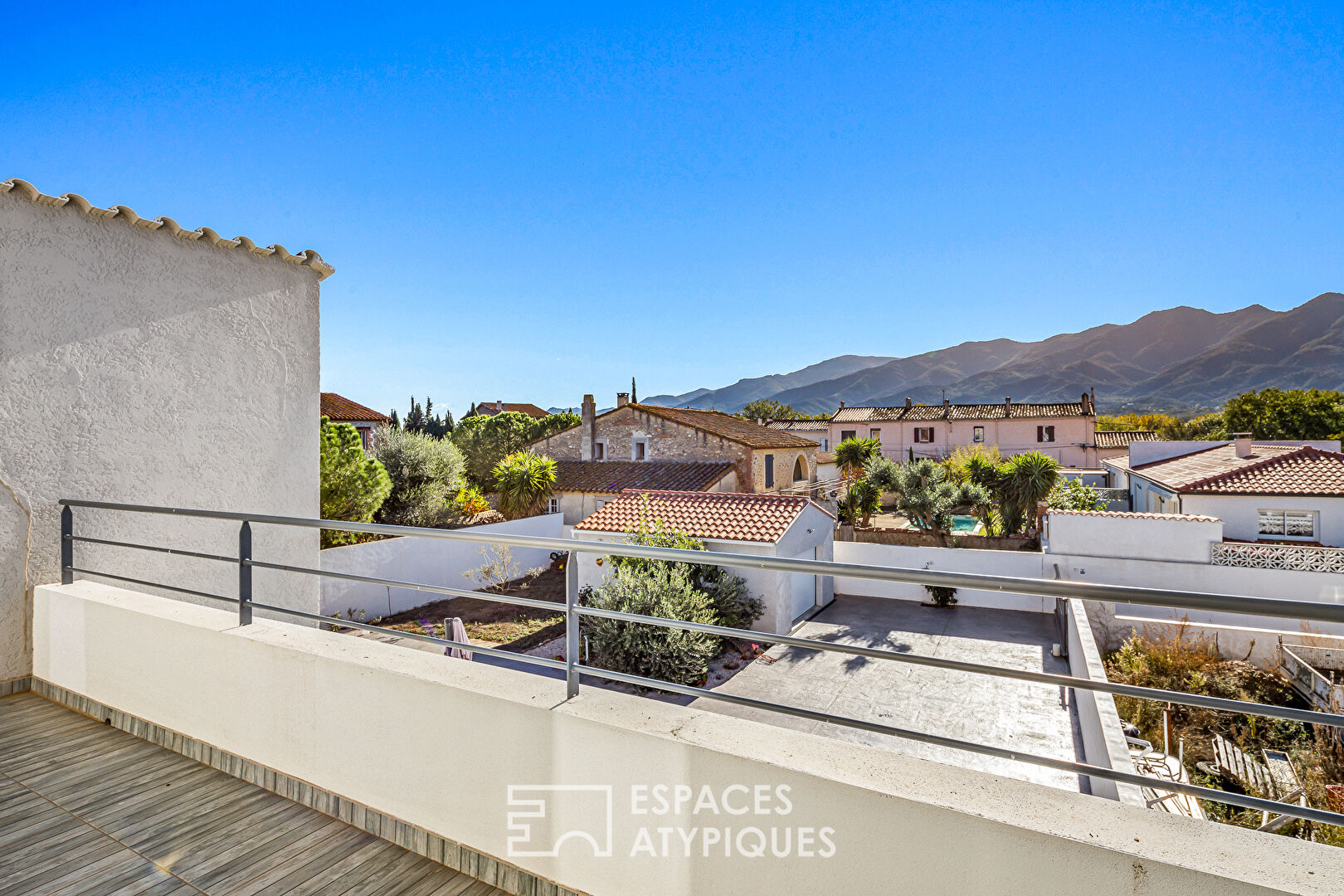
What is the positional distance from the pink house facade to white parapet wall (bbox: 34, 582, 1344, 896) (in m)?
42.3

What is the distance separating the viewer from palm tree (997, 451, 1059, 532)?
74.5ft

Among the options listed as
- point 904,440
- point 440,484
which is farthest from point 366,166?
point 904,440

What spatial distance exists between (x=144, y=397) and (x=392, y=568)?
33.9 feet

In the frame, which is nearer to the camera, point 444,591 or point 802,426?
point 444,591

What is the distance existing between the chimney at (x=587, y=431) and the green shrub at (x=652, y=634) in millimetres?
15679

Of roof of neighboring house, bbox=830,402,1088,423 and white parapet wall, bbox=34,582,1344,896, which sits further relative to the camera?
roof of neighboring house, bbox=830,402,1088,423

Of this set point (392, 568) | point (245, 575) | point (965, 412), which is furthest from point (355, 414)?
point (965, 412)

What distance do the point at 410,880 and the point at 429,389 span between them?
188 feet

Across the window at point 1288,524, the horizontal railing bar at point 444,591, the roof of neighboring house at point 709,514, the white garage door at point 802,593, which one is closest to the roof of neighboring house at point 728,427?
the roof of neighboring house at point 709,514

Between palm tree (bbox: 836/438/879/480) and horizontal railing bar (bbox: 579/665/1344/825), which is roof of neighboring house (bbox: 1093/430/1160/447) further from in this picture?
horizontal railing bar (bbox: 579/665/1344/825)

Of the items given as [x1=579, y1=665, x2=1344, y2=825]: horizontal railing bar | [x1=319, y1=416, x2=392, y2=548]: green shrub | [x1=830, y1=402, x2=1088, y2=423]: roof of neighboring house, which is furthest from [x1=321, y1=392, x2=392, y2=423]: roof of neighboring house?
[x1=830, y1=402, x2=1088, y2=423]: roof of neighboring house

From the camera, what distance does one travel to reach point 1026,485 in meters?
22.9

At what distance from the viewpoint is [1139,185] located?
83.9 ft

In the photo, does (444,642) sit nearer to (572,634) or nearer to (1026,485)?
(572,634)
